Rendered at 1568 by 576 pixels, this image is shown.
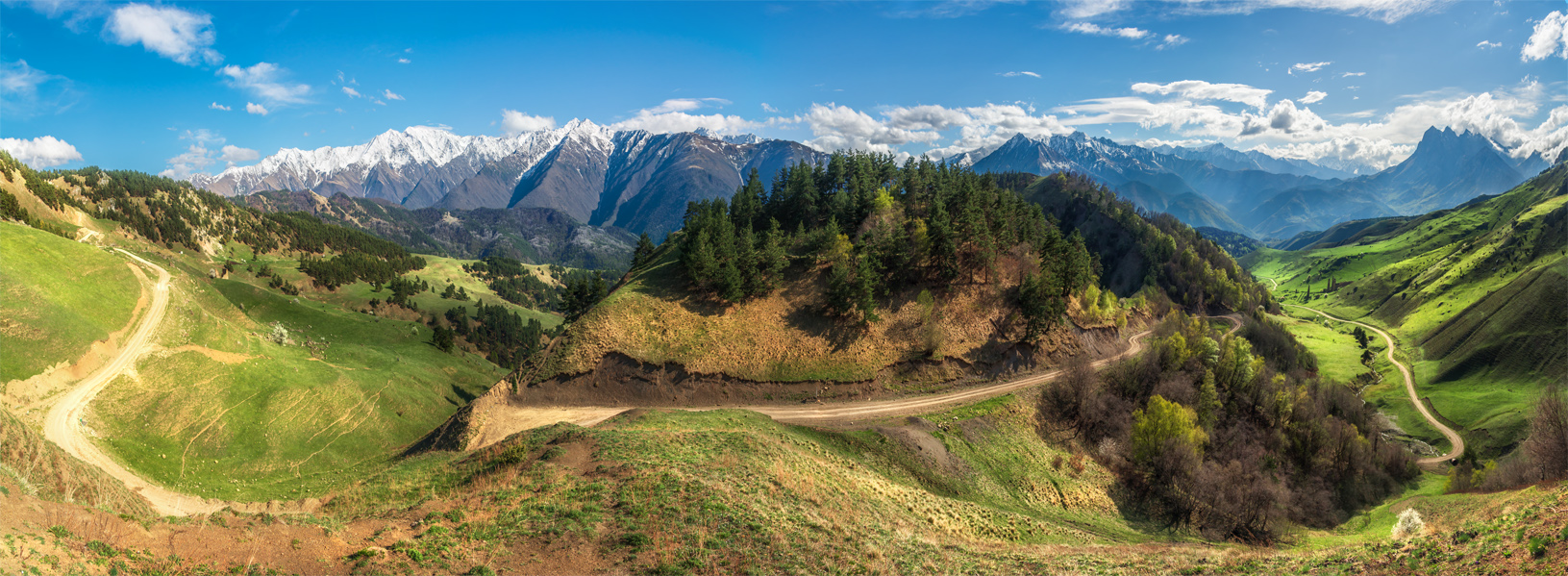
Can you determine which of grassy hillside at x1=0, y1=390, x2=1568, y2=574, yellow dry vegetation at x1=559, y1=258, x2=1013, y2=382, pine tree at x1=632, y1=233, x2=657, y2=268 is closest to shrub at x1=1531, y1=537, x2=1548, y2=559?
grassy hillside at x1=0, y1=390, x2=1568, y2=574

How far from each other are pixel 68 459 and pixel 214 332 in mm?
47446

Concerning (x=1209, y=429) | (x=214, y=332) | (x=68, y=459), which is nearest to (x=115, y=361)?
(x=214, y=332)

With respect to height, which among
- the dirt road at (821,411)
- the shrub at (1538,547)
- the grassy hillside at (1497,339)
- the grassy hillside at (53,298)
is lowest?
the grassy hillside at (1497,339)

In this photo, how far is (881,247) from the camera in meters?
74.6

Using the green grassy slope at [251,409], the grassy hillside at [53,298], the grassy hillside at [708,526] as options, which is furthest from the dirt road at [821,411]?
the grassy hillside at [53,298]

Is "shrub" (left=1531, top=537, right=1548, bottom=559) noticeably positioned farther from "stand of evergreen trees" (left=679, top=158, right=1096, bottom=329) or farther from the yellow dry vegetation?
"stand of evergreen trees" (left=679, top=158, right=1096, bottom=329)

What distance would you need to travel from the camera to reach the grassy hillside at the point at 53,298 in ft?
168

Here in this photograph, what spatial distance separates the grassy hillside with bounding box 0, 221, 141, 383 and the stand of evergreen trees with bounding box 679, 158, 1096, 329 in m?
63.5

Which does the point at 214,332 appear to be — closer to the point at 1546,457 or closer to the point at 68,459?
the point at 68,459

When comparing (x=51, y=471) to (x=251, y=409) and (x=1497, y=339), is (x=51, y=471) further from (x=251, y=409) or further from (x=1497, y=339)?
(x=1497, y=339)

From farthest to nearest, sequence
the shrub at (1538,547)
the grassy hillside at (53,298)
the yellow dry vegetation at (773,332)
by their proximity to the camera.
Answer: the yellow dry vegetation at (773,332) < the grassy hillside at (53,298) < the shrub at (1538,547)

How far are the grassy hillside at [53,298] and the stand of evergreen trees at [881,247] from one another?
2498 inches

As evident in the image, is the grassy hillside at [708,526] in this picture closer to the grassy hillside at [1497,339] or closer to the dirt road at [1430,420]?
the dirt road at [1430,420]

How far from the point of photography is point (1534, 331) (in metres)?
126
